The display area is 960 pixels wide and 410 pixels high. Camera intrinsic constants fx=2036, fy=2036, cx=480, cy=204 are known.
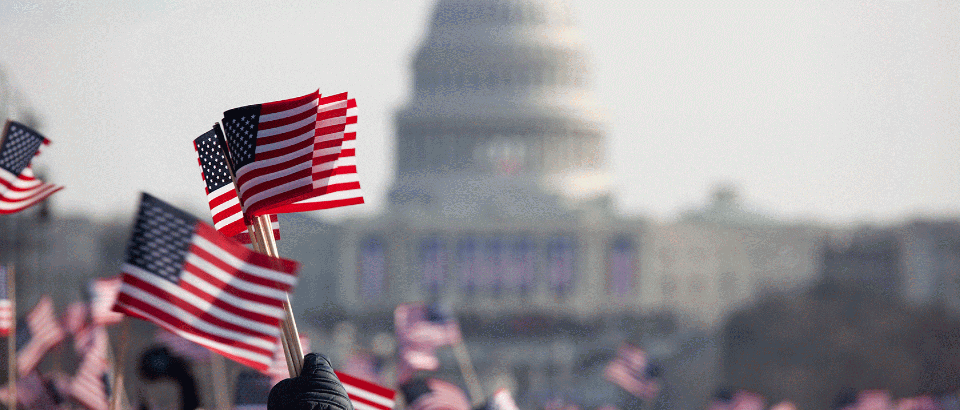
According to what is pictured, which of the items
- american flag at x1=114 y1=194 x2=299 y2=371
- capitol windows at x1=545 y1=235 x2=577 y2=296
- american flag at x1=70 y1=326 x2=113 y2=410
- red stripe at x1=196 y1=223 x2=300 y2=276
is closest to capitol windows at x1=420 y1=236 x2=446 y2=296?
capitol windows at x1=545 y1=235 x2=577 y2=296

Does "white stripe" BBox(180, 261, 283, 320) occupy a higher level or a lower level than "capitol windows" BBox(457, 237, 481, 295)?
higher

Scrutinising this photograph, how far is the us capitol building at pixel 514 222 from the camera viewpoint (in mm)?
113750

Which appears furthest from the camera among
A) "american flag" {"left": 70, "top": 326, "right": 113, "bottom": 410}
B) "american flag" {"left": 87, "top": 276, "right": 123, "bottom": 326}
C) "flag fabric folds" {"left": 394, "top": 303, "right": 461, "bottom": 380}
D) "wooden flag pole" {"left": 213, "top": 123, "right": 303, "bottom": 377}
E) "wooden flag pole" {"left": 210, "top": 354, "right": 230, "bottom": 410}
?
"flag fabric folds" {"left": 394, "top": 303, "right": 461, "bottom": 380}

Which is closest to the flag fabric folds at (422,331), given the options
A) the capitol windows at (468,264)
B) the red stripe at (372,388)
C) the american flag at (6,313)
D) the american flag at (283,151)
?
the american flag at (6,313)

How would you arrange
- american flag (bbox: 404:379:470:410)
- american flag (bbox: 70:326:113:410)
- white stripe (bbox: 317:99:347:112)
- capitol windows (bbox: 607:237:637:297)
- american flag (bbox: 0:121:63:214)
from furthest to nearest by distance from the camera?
capitol windows (bbox: 607:237:637:297) < american flag (bbox: 70:326:113:410) < american flag (bbox: 404:379:470:410) < american flag (bbox: 0:121:63:214) < white stripe (bbox: 317:99:347:112)

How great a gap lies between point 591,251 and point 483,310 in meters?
9.68

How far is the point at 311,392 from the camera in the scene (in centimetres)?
765

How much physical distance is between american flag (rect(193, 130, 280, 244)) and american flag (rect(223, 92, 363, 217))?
7.3 inches

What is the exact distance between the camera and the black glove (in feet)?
25.0

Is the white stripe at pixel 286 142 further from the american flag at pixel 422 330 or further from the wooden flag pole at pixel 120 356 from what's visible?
the american flag at pixel 422 330

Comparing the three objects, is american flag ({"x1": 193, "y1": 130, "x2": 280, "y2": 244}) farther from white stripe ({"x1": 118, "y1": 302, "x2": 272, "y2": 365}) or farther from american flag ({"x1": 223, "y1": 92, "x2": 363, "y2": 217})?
white stripe ({"x1": 118, "y1": 302, "x2": 272, "y2": 365})

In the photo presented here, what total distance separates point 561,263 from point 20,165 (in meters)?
105

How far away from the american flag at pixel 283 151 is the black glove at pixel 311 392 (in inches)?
39.8

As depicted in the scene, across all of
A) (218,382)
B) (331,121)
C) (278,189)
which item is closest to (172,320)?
(278,189)
